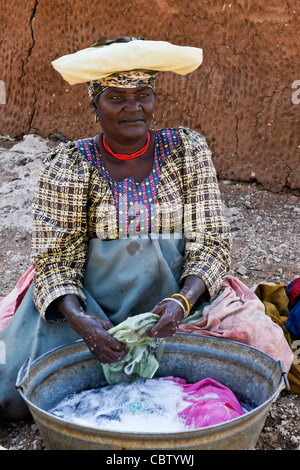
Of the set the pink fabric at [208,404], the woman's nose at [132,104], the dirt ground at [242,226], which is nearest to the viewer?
the pink fabric at [208,404]

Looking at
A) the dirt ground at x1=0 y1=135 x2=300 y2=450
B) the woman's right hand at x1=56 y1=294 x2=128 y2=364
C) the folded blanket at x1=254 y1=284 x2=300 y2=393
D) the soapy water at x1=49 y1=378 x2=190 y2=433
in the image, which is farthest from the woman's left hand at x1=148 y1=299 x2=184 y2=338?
the dirt ground at x1=0 y1=135 x2=300 y2=450

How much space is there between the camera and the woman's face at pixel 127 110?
2.45 metres

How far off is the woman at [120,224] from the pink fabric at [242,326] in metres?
0.06

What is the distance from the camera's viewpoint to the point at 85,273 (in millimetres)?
2643

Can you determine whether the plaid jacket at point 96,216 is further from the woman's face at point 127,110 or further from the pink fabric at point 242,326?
the woman's face at point 127,110

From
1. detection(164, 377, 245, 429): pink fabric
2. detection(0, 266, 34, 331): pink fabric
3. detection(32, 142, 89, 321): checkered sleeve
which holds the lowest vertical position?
detection(164, 377, 245, 429): pink fabric

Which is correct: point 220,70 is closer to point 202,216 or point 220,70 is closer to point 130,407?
point 202,216

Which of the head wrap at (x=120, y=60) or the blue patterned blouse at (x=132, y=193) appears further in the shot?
the blue patterned blouse at (x=132, y=193)

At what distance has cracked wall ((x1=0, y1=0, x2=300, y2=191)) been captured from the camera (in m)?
4.29

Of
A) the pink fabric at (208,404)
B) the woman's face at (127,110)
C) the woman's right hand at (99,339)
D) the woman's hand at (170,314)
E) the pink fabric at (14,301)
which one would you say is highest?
the woman's face at (127,110)

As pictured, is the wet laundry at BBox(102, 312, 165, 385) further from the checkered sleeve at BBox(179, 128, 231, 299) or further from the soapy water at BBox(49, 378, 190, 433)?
the checkered sleeve at BBox(179, 128, 231, 299)

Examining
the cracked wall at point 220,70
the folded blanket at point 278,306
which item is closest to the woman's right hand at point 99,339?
the folded blanket at point 278,306

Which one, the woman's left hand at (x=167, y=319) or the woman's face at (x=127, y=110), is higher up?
the woman's face at (x=127, y=110)

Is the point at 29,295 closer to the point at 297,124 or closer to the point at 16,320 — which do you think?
the point at 16,320
